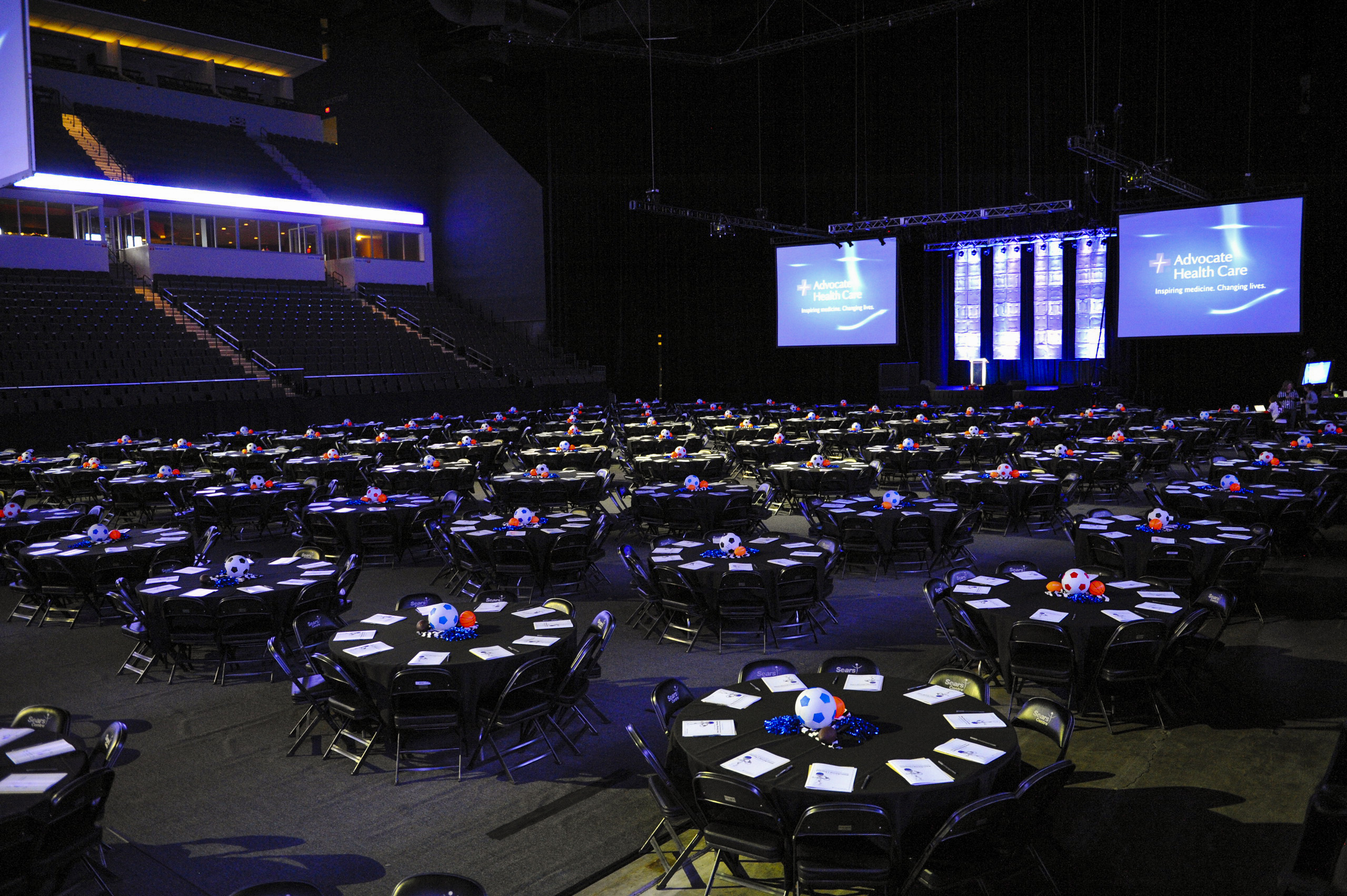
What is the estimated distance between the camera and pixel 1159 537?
295 inches

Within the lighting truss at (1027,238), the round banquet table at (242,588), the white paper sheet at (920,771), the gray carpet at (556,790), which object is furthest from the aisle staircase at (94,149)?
the white paper sheet at (920,771)

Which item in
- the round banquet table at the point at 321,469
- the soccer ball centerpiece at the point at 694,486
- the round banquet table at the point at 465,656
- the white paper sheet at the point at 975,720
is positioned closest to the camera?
the white paper sheet at the point at 975,720

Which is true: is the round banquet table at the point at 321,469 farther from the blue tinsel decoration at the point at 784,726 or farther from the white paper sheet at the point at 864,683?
the blue tinsel decoration at the point at 784,726

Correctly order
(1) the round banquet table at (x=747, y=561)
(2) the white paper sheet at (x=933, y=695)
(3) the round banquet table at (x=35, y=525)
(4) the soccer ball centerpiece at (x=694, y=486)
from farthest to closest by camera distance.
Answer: (4) the soccer ball centerpiece at (x=694, y=486), (3) the round banquet table at (x=35, y=525), (1) the round banquet table at (x=747, y=561), (2) the white paper sheet at (x=933, y=695)

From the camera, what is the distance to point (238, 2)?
1265 inches

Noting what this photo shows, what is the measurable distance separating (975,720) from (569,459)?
10397mm

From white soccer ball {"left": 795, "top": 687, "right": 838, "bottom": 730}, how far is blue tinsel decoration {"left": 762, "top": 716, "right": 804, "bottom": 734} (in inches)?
4.8

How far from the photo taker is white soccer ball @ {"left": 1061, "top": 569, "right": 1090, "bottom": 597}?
5.64 meters

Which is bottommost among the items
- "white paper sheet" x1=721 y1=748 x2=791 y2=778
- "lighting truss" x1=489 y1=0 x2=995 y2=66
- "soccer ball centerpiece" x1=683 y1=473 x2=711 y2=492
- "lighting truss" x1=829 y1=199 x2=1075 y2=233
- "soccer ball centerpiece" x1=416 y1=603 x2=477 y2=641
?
"white paper sheet" x1=721 y1=748 x2=791 y2=778

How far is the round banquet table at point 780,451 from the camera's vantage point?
1416 centimetres

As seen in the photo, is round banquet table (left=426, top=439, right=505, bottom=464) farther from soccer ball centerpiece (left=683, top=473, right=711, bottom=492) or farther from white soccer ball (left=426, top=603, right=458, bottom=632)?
white soccer ball (left=426, top=603, right=458, bottom=632)

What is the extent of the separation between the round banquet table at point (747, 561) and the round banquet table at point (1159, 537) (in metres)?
2.42

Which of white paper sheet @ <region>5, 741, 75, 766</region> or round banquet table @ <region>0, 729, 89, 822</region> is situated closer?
round banquet table @ <region>0, 729, 89, 822</region>

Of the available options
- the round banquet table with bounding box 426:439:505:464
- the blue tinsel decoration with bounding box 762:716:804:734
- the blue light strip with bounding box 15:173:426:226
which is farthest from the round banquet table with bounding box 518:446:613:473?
the blue light strip with bounding box 15:173:426:226
